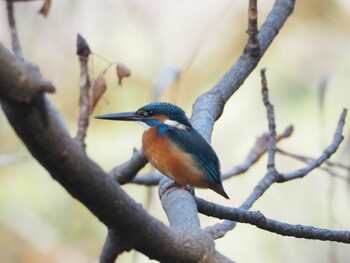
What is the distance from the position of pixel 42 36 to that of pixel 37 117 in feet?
10.2

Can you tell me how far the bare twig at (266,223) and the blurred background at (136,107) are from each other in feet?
6.27

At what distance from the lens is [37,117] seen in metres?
0.87

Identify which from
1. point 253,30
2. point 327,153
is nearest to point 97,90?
point 253,30

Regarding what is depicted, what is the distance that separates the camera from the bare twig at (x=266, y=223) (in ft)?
4.82

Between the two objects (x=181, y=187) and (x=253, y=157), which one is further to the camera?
(x=253, y=157)

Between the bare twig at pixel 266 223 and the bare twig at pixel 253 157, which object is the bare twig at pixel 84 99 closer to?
the bare twig at pixel 266 223

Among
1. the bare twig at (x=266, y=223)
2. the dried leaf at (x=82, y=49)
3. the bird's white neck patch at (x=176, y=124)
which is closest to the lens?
the dried leaf at (x=82, y=49)

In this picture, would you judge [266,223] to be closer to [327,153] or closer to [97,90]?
[97,90]

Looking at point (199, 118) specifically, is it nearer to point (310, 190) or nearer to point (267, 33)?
point (267, 33)

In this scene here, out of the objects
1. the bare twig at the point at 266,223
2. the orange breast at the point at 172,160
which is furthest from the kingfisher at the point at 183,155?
the bare twig at the point at 266,223

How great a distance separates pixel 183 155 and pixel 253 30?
1.76ft

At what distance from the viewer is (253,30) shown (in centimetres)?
214

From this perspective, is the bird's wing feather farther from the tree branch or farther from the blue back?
the tree branch

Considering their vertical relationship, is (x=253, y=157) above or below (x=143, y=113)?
below
